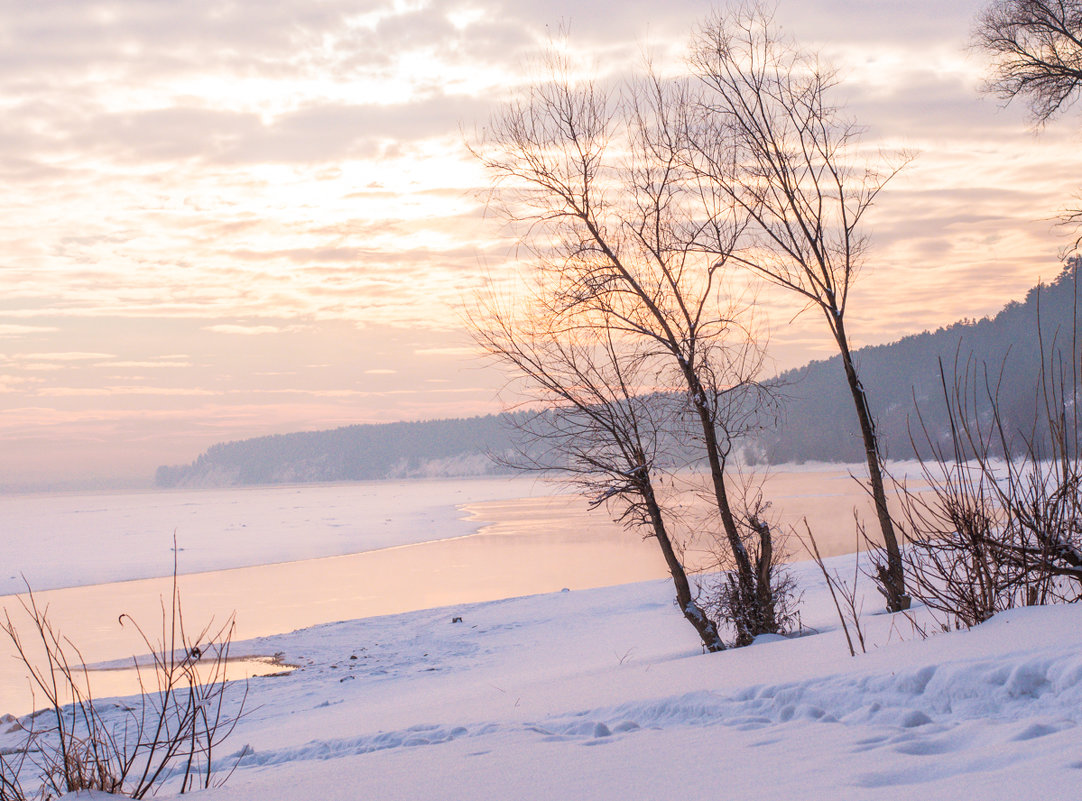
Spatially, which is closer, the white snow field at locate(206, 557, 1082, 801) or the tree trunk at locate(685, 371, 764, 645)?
the white snow field at locate(206, 557, 1082, 801)

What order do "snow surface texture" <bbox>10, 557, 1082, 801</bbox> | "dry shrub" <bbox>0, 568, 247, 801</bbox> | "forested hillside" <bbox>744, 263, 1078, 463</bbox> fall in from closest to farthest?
"snow surface texture" <bbox>10, 557, 1082, 801</bbox> → "dry shrub" <bbox>0, 568, 247, 801</bbox> → "forested hillside" <bbox>744, 263, 1078, 463</bbox>

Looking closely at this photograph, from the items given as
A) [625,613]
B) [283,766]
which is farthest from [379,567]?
[283,766]

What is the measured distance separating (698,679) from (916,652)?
187 cm

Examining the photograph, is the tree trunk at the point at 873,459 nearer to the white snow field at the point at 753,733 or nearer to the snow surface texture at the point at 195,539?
the white snow field at the point at 753,733

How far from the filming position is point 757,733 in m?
4.46

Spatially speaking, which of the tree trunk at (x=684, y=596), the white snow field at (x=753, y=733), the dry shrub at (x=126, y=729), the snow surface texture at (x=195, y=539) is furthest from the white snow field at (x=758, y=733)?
the snow surface texture at (x=195, y=539)

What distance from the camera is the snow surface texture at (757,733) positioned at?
3.44m

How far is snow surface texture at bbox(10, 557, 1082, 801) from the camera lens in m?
3.44

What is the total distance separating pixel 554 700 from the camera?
7.11 m

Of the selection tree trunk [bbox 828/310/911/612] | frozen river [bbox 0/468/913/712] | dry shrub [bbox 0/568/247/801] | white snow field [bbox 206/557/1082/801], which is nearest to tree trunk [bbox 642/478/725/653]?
frozen river [bbox 0/468/913/712]

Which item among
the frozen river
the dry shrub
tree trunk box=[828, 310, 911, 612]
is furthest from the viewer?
the frozen river

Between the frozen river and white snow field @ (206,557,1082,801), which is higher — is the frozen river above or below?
below

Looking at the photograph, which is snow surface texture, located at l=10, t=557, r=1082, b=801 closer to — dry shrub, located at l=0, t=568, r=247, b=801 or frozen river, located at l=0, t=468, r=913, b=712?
dry shrub, located at l=0, t=568, r=247, b=801

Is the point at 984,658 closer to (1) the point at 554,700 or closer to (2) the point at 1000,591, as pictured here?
(2) the point at 1000,591
